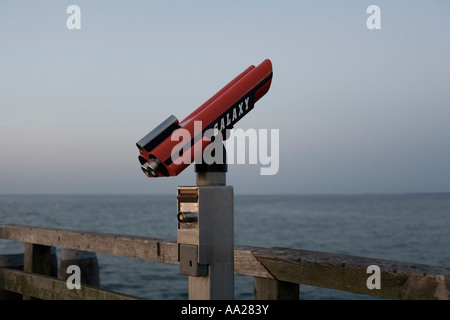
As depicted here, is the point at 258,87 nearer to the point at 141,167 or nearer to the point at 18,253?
the point at 141,167

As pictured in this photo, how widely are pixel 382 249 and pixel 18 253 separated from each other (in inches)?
1059

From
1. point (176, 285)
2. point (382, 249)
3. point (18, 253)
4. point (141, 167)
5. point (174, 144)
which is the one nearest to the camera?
point (174, 144)

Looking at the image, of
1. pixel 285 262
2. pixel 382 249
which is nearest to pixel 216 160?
pixel 285 262

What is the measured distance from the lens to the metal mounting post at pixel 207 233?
1.96 metres

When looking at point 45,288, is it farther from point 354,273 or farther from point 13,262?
point 354,273

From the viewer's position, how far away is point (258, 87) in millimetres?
2191

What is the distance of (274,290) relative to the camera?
2291mm

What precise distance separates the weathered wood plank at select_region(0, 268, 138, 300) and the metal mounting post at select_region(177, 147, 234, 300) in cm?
95

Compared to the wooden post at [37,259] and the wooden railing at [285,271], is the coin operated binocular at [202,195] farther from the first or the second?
the wooden post at [37,259]

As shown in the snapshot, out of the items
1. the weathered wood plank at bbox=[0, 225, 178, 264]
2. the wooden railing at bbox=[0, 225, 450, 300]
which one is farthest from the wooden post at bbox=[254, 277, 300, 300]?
the weathered wood plank at bbox=[0, 225, 178, 264]

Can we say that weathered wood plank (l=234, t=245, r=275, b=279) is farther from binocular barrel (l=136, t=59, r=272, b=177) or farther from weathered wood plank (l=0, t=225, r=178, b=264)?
binocular barrel (l=136, t=59, r=272, b=177)

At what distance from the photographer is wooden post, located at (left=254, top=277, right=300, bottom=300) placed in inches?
90.1
